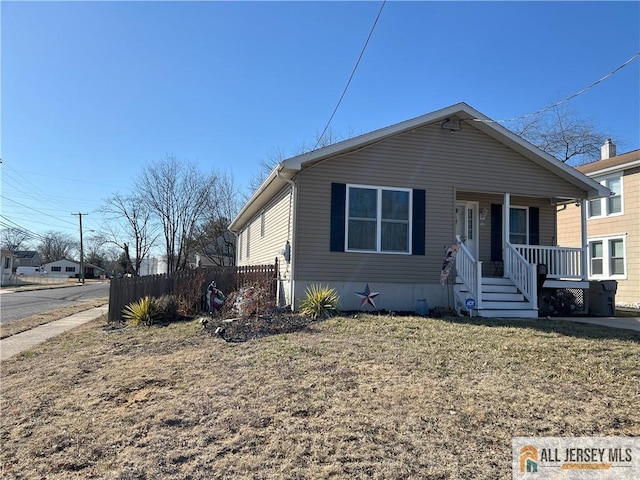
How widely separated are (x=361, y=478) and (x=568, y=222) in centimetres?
1913

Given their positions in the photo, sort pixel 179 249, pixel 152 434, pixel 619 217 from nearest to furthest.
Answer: pixel 152 434, pixel 619 217, pixel 179 249

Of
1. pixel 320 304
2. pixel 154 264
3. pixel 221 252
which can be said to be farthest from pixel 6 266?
pixel 320 304

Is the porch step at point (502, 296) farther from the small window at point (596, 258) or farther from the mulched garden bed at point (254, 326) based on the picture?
the small window at point (596, 258)

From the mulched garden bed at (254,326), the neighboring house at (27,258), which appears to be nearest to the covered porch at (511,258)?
the mulched garden bed at (254,326)

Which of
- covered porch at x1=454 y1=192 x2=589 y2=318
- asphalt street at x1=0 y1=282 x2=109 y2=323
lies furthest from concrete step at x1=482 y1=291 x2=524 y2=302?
Answer: asphalt street at x1=0 y1=282 x2=109 y2=323

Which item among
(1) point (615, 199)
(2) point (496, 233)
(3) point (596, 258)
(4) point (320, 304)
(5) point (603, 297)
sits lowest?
(4) point (320, 304)

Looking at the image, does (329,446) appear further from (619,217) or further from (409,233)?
(619,217)

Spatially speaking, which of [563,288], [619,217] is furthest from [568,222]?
A: [563,288]

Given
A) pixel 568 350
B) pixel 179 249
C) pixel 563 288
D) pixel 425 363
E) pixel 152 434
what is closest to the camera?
pixel 152 434

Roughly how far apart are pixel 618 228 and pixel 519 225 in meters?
6.53

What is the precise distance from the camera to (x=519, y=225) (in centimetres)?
1291

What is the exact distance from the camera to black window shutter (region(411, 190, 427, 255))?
10.8 meters

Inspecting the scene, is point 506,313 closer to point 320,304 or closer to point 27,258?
point 320,304

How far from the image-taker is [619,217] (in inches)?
660
